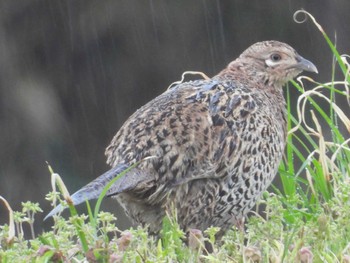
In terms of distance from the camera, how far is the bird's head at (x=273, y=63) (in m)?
6.34

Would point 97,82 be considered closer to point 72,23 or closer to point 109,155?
point 72,23

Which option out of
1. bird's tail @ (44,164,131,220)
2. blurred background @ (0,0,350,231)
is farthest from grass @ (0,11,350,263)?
blurred background @ (0,0,350,231)

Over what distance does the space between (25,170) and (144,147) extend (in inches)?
271

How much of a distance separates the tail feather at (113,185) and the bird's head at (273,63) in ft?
3.57

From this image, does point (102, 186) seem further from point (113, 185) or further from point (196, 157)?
point (196, 157)

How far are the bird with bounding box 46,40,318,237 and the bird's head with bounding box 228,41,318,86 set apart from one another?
0.39 meters

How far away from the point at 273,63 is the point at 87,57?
6025 millimetres

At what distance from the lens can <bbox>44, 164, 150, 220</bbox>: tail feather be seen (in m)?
5.04

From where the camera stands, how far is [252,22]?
11992 mm

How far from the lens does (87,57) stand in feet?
40.2

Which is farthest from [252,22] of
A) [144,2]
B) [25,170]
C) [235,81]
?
[235,81]

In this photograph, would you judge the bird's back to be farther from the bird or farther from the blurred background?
the blurred background

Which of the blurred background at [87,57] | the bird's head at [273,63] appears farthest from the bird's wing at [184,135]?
the blurred background at [87,57]

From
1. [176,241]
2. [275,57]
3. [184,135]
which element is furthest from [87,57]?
[176,241]
